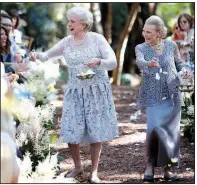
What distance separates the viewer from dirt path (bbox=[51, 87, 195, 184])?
6.59m

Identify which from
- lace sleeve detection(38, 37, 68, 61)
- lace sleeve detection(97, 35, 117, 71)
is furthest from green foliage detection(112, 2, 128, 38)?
lace sleeve detection(97, 35, 117, 71)

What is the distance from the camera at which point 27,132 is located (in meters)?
6.63

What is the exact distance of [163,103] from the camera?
20.5ft

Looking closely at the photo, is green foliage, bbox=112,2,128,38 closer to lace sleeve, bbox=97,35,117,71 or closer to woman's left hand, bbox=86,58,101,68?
lace sleeve, bbox=97,35,117,71

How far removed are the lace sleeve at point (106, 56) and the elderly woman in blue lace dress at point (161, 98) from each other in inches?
9.9

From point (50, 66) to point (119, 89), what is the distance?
611 cm

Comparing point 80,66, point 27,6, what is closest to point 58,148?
point 80,66

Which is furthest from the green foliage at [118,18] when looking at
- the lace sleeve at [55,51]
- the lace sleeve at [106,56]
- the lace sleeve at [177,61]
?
the lace sleeve at [106,56]

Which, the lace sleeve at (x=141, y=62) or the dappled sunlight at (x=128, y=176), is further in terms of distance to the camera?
the dappled sunlight at (x=128, y=176)

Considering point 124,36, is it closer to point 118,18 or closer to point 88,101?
point 118,18

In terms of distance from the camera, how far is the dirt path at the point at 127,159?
21.6 ft

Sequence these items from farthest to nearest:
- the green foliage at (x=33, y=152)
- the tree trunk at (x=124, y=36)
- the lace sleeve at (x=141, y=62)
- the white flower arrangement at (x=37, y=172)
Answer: the tree trunk at (x=124, y=36) → the green foliage at (x=33, y=152) → the lace sleeve at (x=141, y=62) → the white flower arrangement at (x=37, y=172)

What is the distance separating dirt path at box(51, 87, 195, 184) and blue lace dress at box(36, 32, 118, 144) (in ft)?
1.64

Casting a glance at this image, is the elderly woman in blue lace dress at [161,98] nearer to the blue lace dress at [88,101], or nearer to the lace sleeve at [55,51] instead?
the blue lace dress at [88,101]
